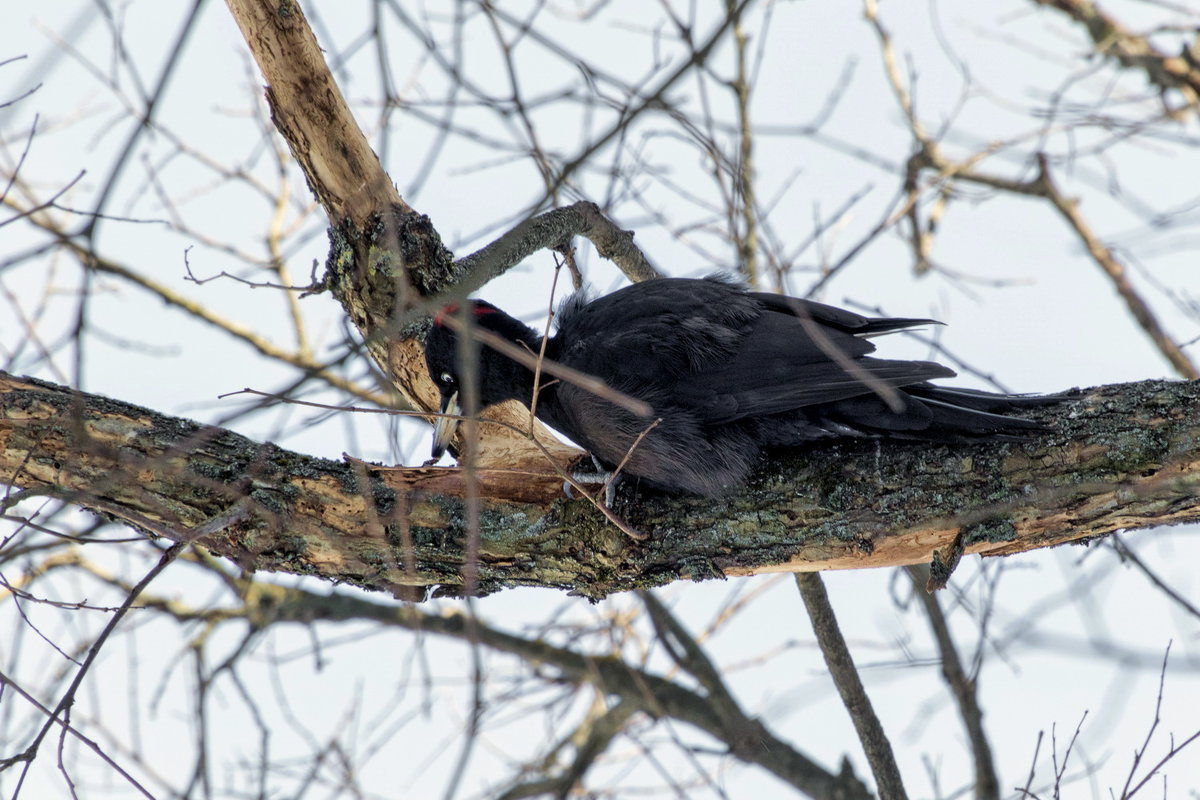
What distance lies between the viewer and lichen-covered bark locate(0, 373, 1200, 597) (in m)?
2.96

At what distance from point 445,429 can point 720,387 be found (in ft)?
3.70

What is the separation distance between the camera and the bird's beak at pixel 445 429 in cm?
385

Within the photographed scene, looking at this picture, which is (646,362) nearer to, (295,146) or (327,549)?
(327,549)

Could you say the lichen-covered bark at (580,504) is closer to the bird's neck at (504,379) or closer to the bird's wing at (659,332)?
the bird's wing at (659,332)

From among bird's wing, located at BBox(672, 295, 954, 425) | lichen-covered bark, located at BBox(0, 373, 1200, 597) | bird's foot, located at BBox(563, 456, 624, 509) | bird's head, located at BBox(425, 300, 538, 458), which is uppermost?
bird's head, located at BBox(425, 300, 538, 458)

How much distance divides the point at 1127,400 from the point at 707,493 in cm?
131

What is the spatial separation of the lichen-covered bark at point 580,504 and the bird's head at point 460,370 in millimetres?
574

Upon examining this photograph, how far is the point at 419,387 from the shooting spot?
13.8 ft

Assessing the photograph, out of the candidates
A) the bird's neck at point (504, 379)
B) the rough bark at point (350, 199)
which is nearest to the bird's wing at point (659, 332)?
the bird's neck at point (504, 379)

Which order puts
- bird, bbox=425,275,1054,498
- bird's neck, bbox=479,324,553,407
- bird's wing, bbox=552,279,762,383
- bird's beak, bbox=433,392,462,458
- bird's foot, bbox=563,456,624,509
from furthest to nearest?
bird's neck, bbox=479,324,553,407 → bird's beak, bbox=433,392,462,458 → bird's wing, bbox=552,279,762,383 → bird's foot, bbox=563,456,624,509 → bird, bbox=425,275,1054,498

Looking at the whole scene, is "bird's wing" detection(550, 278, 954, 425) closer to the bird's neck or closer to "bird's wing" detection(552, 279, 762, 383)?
"bird's wing" detection(552, 279, 762, 383)

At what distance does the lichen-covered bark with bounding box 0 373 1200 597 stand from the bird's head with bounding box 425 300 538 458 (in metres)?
0.57

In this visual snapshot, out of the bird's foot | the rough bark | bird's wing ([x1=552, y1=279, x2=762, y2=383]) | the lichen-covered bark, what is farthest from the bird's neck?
the lichen-covered bark

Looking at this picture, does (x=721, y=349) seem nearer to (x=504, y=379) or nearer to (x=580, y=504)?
(x=580, y=504)
